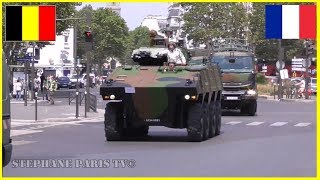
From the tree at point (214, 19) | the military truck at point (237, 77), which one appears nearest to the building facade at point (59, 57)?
the tree at point (214, 19)

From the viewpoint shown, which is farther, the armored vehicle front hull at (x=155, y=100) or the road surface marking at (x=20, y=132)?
the road surface marking at (x=20, y=132)

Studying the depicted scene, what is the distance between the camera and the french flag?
22.4m

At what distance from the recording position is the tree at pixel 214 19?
93438mm

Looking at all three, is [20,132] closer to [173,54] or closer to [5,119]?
[173,54]

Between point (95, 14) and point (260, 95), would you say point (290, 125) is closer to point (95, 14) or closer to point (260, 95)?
point (260, 95)

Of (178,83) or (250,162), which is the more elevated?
(178,83)

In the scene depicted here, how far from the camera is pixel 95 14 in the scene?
12225cm

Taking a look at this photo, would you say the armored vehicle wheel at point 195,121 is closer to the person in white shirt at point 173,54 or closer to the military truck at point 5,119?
the person in white shirt at point 173,54

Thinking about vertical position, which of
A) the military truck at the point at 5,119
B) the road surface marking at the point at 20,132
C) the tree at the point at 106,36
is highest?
the tree at the point at 106,36

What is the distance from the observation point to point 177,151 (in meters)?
21.1

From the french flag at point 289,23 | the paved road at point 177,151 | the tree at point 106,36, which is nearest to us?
the paved road at point 177,151

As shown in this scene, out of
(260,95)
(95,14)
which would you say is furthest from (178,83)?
(95,14)

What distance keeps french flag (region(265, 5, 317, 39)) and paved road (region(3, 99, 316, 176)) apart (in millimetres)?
2715

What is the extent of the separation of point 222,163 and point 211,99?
8442mm
